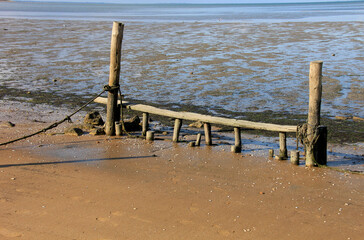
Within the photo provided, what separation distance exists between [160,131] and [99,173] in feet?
9.69

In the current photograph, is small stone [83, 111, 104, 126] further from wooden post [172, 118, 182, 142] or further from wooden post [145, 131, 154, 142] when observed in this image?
wooden post [172, 118, 182, 142]

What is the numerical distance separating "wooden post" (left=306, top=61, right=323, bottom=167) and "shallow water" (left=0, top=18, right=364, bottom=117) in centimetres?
392

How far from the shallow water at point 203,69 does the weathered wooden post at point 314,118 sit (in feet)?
12.8

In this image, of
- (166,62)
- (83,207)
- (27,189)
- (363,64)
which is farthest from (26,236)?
(363,64)

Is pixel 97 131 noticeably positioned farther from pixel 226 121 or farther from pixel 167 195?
pixel 167 195

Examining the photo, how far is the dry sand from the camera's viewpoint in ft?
19.2

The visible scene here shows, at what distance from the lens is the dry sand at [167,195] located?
5.84 meters

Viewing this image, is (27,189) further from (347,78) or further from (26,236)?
(347,78)

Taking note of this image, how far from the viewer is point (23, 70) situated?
18703mm

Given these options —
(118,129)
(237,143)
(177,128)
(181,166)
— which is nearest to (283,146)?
(237,143)

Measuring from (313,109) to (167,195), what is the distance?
295 cm

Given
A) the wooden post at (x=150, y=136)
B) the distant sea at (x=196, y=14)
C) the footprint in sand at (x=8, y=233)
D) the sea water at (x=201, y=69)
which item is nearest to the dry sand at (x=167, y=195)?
the footprint in sand at (x=8, y=233)

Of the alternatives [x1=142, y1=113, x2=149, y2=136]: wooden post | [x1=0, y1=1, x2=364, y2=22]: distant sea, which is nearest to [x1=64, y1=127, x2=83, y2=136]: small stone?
[x1=142, y1=113, x2=149, y2=136]: wooden post

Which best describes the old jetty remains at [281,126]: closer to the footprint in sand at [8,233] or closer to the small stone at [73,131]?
the small stone at [73,131]
